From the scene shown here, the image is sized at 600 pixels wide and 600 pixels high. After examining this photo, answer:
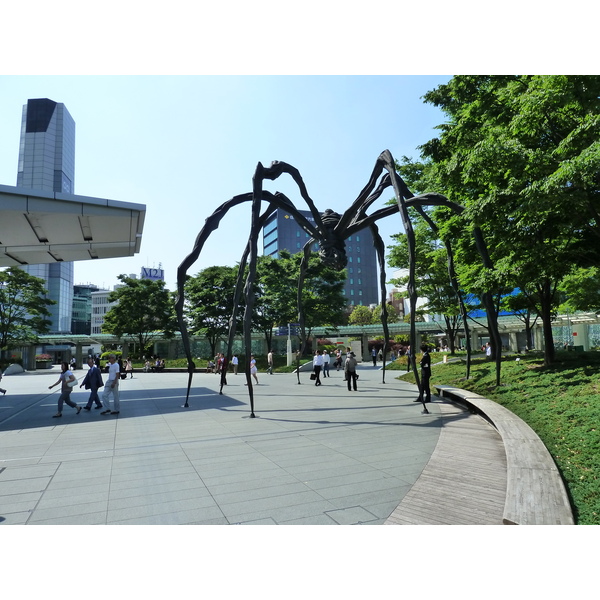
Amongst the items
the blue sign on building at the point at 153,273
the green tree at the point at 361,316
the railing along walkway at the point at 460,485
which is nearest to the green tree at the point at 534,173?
the railing along walkway at the point at 460,485

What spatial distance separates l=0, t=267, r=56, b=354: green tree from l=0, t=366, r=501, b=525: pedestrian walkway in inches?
1299

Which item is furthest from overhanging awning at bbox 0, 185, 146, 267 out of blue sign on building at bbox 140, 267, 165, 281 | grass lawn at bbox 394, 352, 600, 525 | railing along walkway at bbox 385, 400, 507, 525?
blue sign on building at bbox 140, 267, 165, 281

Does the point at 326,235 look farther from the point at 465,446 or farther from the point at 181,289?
the point at 465,446

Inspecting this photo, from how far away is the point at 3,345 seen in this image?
37594 mm

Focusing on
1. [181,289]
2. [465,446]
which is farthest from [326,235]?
[465,446]

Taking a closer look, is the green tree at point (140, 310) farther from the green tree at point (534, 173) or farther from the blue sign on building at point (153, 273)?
the blue sign on building at point (153, 273)

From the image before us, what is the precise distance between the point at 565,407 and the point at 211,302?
1228 inches

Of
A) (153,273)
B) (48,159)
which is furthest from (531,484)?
(48,159)

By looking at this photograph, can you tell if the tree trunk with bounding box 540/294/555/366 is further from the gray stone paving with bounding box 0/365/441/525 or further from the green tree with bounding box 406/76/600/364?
the gray stone paving with bounding box 0/365/441/525

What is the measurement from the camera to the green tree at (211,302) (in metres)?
35.4

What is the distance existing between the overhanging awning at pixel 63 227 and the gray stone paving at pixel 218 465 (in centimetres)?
617

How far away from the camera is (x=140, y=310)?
39375 millimetres

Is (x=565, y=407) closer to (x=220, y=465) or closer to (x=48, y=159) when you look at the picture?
(x=220, y=465)

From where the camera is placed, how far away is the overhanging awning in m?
11.9
